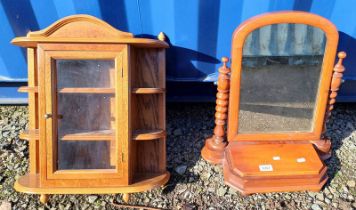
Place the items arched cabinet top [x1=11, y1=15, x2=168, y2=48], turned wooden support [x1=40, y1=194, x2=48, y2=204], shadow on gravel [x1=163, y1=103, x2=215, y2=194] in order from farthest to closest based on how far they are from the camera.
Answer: shadow on gravel [x1=163, y1=103, x2=215, y2=194]
turned wooden support [x1=40, y1=194, x2=48, y2=204]
arched cabinet top [x1=11, y1=15, x2=168, y2=48]

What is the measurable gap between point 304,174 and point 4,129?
5.95 feet

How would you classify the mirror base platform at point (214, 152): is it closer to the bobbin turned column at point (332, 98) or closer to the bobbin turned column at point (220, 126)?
the bobbin turned column at point (220, 126)

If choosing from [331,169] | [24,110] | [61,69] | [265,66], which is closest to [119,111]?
[61,69]

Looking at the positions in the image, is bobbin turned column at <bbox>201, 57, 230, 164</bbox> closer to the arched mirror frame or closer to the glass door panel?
the arched mirror frame

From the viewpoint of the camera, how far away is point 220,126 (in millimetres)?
1868

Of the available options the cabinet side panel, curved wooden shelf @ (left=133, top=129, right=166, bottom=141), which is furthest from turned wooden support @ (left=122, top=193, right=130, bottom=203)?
the cabinet side panel

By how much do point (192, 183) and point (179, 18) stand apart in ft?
2.93

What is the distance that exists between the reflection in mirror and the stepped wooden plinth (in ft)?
0.42

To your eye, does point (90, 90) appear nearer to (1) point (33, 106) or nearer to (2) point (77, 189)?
(1) point (33, 106)

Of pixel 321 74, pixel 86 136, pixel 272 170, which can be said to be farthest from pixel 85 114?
pixel 321 74

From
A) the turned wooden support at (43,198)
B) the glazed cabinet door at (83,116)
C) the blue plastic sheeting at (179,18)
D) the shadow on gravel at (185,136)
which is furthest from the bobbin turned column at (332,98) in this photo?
the turned wooden support at (43,198)

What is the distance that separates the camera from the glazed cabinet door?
5.22 ft

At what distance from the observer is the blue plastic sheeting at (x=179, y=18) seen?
177 cm

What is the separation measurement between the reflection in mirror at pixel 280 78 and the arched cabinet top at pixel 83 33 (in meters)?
0.53
